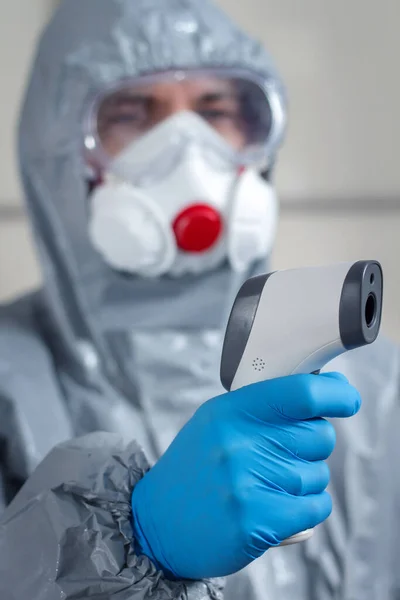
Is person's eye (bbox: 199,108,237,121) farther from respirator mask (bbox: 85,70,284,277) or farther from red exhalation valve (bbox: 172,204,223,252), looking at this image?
red exhalation valve (bbox: 172,204,223,252)

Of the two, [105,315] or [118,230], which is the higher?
[118,230]

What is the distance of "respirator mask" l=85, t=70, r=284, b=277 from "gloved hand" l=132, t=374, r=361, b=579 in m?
0.42

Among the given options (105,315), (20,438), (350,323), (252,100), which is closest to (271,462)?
(350,323)

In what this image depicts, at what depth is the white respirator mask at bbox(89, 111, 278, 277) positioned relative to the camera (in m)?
0.93

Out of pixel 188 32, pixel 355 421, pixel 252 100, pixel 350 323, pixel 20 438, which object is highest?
pixel 188 32

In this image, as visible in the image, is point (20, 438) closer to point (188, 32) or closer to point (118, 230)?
point (118, 230)

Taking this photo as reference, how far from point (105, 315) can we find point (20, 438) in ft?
0.77

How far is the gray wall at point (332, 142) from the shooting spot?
138 centimetres

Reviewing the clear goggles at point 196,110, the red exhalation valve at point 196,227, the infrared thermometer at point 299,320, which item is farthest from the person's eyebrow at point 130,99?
the infrared thermometer at point 299,320

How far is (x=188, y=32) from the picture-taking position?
994 millimetres

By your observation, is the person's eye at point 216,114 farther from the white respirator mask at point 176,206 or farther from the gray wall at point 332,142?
the gray wall at point 332,142

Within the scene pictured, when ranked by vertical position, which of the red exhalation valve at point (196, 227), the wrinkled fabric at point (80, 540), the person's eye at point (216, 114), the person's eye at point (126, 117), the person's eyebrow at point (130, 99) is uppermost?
the person's eyebrow at point (130, 99)

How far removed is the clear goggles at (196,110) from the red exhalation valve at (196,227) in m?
0.10

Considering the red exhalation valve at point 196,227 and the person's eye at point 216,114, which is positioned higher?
the person's eye at point 216,114
